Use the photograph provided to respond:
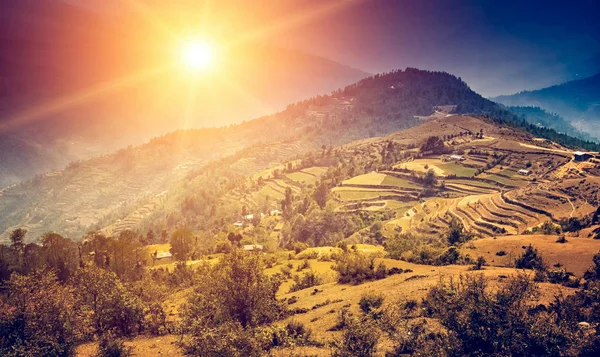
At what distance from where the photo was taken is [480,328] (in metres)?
14.7

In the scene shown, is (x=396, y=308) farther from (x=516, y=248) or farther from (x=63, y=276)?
(x=63, y=276)

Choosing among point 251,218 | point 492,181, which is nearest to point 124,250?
point 251,218

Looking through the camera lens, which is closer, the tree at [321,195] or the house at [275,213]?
the tree at [321,195]

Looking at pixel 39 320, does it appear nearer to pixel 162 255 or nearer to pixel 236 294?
pixel 236 294

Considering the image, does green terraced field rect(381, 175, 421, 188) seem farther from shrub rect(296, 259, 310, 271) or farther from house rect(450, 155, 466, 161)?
shrub rect(296, 259, 310, 271)

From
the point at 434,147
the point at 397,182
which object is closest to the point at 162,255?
the point at 397,182

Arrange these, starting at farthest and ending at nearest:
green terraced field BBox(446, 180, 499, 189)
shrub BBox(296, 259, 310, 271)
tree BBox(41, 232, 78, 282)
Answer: green terraced field BBox(446, 180, 499, 189), tree BBox(41, 232, 78, 282), shrub BBox(296, 259, 310, 271)

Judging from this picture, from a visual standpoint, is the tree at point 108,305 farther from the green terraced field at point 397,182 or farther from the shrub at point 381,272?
the green terraced field at point 397,182

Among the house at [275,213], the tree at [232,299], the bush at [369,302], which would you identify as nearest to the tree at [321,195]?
the house at [275,213]

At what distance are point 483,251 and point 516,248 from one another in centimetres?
364

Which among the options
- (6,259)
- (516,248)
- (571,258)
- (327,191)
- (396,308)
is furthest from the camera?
(327,191)

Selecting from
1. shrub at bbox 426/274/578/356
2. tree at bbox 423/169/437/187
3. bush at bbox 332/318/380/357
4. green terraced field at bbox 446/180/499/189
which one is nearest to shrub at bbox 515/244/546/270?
shrub at bbox 426/274/578/356

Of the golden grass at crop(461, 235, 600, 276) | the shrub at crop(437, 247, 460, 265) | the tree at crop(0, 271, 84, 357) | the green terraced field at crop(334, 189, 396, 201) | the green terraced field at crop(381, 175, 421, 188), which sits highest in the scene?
the green terraced field at crop(381, 175, 421, 188)

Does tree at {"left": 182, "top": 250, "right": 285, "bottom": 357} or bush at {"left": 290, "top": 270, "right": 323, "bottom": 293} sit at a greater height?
tree at {"left": 182, "top": 250, "right": 285, "bottom": 357}
